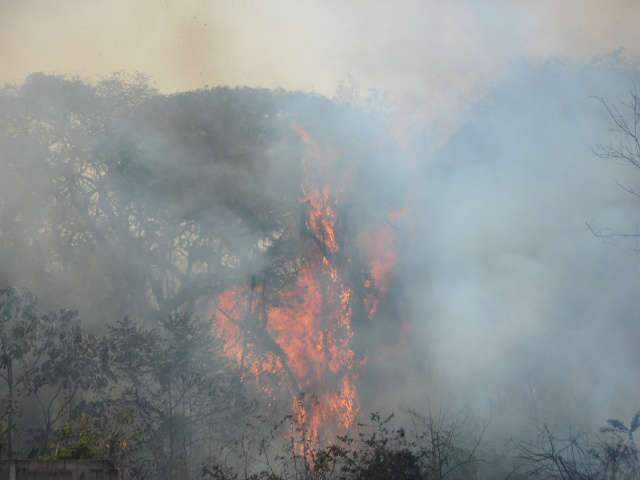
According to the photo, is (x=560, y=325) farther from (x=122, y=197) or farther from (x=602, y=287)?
(x=122, y=197)

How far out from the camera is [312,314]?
139ft

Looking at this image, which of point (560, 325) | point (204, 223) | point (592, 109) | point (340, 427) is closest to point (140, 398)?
point (340, 427)

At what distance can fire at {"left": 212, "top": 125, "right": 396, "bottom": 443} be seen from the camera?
4069 cm

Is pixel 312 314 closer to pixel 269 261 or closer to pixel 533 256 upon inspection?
pixel 269 261

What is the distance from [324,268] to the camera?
4284cm

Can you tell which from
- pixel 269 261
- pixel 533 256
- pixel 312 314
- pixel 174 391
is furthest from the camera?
pixel 269 261

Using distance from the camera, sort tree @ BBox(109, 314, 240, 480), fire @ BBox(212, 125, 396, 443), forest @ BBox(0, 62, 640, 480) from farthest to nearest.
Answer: fire @ BBox(212, 125, 396, 443), forest @ BBox(0, 62, 640, 480), tree @ BBox(109, 314, 240, 480)

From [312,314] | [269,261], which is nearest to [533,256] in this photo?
[312,314]

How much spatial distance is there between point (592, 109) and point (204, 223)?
20754mm

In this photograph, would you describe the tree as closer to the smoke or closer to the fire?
the fire

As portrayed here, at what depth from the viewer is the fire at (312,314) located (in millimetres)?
40688

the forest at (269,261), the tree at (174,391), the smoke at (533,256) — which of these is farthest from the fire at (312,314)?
the tree at (174,391)

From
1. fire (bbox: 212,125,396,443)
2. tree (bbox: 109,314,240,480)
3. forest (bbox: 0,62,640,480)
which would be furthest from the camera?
fire (bbox: 212,125,396,443)

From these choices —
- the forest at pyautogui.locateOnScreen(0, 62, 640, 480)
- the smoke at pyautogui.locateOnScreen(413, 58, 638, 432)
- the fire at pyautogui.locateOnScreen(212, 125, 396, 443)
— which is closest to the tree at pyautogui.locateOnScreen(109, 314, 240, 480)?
the forest at pyautogui.locateOnScreen(0, 62, 640, 480)
